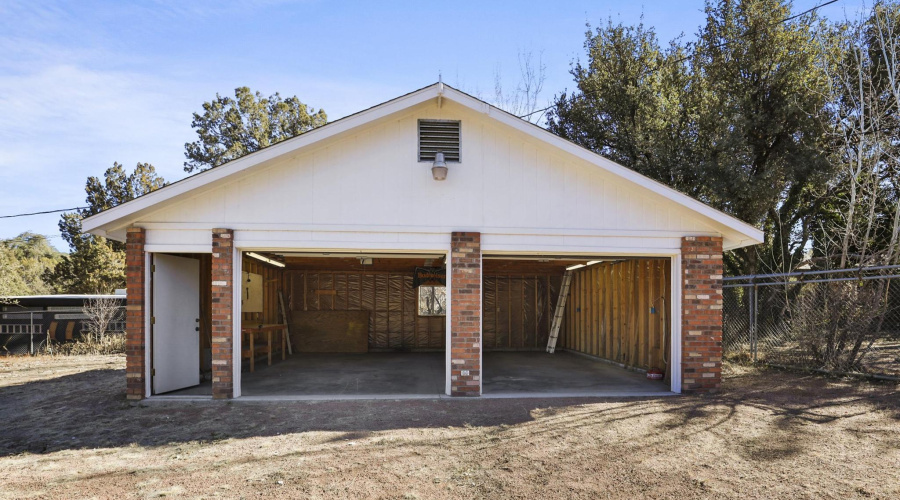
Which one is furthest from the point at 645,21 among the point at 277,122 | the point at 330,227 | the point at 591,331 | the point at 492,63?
the point at 277,122

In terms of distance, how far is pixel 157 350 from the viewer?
8.40 metres

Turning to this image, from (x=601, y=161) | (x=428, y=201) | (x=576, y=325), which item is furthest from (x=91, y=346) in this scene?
(x=601, y=161)

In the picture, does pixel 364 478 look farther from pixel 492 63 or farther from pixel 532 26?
pixel 492 63

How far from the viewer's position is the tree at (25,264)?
23.2m

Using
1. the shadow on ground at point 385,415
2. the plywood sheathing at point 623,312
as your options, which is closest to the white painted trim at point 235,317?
the shadow on ground at point 385,415

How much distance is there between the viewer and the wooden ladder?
50.3 ft

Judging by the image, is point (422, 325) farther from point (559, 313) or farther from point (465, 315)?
point (465, 315)

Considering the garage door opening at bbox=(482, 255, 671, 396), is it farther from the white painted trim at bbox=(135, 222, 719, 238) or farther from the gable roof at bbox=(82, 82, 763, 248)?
the gable roof at bbox=(82, 82, 763, 248)

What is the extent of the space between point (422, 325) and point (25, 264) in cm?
2783

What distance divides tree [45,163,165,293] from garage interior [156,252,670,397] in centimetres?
1360

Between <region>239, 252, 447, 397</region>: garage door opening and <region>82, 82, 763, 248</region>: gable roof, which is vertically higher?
<region>82, 82, 763, 248</region>: gable roof

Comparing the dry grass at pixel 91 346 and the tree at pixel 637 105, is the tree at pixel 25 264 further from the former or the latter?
the tree at pixel 637 105

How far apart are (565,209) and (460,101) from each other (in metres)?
2.24

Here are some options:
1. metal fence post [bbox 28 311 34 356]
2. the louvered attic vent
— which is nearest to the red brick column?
the louvered attic vent
